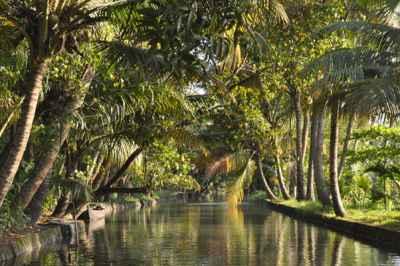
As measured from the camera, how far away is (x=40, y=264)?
614 inches

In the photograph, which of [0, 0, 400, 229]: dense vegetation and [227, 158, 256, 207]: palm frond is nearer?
[0, 0, 400, 229]: dense vegetation

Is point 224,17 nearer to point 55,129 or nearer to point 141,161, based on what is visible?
point 55,129

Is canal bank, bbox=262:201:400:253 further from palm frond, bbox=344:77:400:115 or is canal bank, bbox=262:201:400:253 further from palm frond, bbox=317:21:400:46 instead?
palm frond, bbox=317:21:400:46

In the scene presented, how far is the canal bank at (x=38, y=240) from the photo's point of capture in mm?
16283

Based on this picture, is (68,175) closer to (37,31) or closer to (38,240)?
(38,240)

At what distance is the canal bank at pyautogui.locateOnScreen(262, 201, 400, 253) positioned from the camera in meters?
17.2

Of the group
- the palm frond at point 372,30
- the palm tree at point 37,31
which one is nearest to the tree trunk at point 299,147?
the palm frond at point 372,30

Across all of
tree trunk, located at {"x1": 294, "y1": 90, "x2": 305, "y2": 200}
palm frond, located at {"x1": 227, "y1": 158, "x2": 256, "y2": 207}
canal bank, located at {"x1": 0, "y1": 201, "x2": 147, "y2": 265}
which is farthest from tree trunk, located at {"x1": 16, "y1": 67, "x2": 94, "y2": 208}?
palm frond, located at {"x1": 227, "y1": 158, "x2": 256, "y2": 207}

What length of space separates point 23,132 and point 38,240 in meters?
6.17

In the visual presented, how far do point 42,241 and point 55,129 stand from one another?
9.16 feet

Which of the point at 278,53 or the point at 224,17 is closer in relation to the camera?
the point at 224,17

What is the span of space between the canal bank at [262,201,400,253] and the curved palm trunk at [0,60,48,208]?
798 cm

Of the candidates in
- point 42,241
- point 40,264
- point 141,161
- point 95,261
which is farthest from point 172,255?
point 141,161

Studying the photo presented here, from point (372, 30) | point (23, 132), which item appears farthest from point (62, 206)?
point (23, 132)
